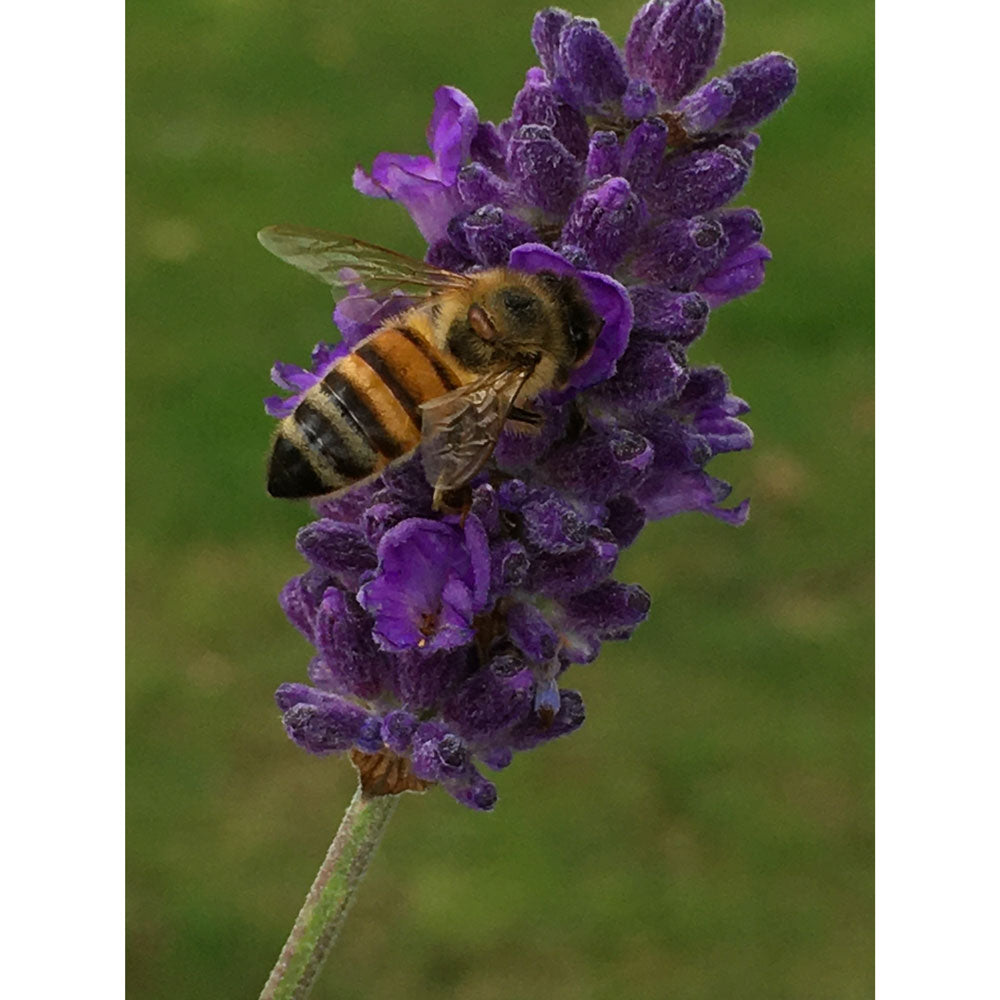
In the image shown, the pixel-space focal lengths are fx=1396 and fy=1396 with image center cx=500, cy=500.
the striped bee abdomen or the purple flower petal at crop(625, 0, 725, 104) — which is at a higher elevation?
the purple flower petal at crop(625, 0, 725, 104)

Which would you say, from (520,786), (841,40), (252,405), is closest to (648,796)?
(520,786)

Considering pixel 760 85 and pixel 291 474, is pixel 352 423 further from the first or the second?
pixel 760 85

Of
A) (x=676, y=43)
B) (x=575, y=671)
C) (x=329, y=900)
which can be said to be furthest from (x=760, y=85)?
(x=575, y=671)

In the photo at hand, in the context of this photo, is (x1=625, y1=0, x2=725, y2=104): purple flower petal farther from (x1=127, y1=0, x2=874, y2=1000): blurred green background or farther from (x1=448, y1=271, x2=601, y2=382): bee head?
(x1=127, y1=0, x2=874, y2=1000): blurred green background

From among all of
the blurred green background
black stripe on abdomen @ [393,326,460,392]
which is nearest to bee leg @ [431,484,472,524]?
black stripe on abdomen @ [393,326,460,392]

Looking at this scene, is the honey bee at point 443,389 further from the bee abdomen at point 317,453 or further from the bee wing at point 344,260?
the bee wing at point 344,260

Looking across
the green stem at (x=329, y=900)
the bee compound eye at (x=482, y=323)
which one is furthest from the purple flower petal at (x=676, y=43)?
the green stem at (x=329, y=900)
